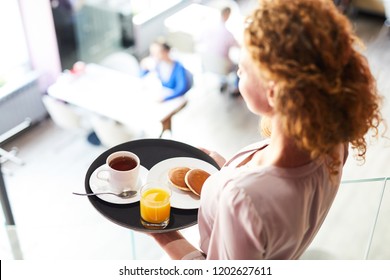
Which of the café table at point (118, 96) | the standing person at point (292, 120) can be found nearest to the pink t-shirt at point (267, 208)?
the standing person at point (292, 120)

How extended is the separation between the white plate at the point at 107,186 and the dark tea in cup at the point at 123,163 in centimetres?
5

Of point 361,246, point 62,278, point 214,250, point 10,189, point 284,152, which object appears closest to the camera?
point 284,152

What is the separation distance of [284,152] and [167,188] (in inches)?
17.9

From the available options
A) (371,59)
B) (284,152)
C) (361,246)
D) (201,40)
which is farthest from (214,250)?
(371,59)

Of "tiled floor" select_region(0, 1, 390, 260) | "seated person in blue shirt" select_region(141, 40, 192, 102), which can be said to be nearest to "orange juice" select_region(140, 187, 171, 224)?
"tiled floor" select_region(0, 1, 390, 260)

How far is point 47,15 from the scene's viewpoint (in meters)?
4.24

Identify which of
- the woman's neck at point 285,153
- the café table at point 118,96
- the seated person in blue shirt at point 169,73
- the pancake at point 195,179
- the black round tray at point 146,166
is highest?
the woman's neck at point 285,153

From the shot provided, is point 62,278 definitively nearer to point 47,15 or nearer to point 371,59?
point 47,15

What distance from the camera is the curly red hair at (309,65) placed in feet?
2.77

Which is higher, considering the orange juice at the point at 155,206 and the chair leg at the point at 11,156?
the orange juice at the point at 155,206

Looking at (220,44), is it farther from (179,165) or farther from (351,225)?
(179,165)

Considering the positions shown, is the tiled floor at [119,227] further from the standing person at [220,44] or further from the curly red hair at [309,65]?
the curly red hair at [309,65]

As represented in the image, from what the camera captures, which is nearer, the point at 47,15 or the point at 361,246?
the point at 361,246

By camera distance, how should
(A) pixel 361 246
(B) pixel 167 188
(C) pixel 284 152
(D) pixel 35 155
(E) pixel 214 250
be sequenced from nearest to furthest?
(C) pixel 284 152 < (E) pixel 214 250 < (B) pixel 167 188 < (A) pixel 361 246 < (D) pixel 35 155
